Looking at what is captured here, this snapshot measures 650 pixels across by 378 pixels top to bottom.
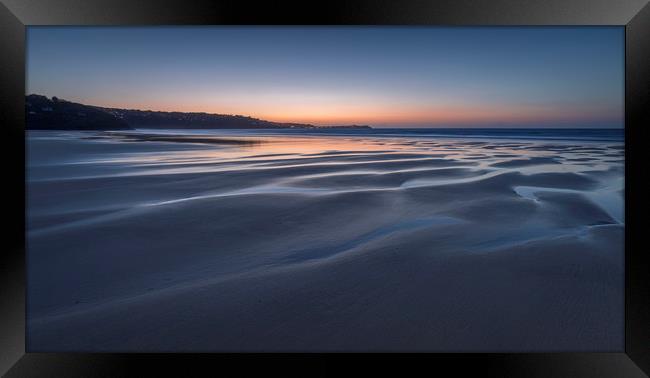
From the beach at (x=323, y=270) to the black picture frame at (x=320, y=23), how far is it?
66mm

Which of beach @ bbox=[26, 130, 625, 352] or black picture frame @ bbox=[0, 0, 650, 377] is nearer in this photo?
black picture frame @ bbox=[0, 0, 650, 377]

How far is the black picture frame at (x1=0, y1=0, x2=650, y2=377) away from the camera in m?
1.97

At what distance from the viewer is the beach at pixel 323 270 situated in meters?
2.07

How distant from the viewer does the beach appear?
2.07 metres

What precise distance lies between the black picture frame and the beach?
0.22 feet

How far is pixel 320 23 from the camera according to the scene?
202cm

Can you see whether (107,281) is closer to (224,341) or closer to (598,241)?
(224,341)

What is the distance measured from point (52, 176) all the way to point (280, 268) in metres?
5.21

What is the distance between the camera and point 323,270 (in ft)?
8.79

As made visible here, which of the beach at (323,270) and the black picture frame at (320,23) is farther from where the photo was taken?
the beach at (323,270)

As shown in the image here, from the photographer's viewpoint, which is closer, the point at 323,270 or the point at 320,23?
the point at 320,23

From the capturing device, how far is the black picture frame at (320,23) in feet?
6.45

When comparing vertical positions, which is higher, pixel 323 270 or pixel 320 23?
pixel 320 23

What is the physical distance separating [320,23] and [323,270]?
1.48 meters
